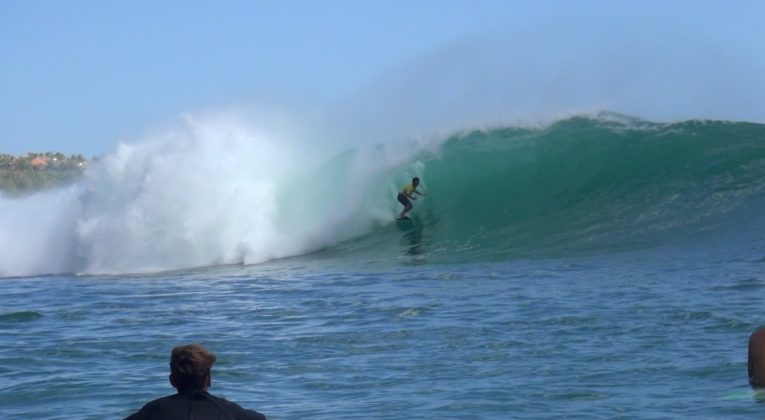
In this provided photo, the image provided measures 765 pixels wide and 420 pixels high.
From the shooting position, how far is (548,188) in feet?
65.3

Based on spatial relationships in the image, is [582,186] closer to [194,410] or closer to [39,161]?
[194,410]

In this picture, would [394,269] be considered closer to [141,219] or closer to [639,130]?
[141,219]

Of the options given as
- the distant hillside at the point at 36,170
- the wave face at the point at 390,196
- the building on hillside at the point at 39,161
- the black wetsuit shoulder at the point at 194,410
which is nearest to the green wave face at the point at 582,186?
the wave face at the point at 390,196

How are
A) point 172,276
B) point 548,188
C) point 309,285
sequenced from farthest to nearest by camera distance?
point 548,188 < point 172,276 < point 309,285

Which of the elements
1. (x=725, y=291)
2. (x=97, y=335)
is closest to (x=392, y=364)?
(x=97, y=335)

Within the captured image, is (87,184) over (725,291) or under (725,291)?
over

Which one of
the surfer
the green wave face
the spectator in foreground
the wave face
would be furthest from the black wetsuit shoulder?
the surfer

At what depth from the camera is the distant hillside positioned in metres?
79.5

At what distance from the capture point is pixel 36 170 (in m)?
91.7

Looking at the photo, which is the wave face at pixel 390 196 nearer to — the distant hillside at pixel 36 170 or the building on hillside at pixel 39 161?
the distant hillside at pixel 36 170

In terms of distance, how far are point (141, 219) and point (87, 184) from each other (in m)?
2.45

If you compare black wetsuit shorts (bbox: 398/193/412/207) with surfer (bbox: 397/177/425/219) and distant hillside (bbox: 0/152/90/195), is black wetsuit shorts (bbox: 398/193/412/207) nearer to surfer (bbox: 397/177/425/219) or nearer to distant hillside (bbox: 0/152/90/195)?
surfer (bbox: 397/177/425/219)

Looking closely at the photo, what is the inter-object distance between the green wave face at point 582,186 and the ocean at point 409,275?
0.06 m

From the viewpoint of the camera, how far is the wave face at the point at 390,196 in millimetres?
18031
